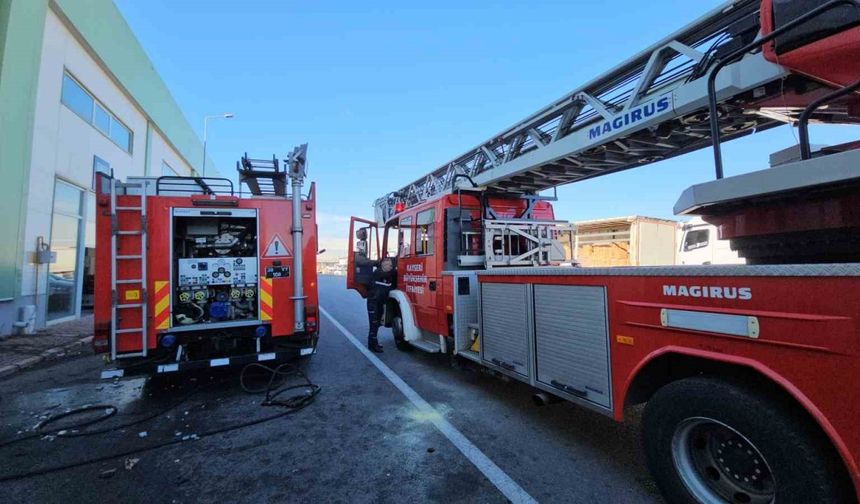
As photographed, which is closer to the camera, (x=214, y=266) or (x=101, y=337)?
(x=101, y=337)

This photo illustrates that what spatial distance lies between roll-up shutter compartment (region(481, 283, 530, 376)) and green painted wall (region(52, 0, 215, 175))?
1218cm

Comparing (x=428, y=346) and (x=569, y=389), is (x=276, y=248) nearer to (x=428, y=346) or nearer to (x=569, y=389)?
(x=428, y=346)

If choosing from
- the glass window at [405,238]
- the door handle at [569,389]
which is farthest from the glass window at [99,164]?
the door handle at [569,389]

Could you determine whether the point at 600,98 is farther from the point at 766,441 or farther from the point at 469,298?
the point at 766,441

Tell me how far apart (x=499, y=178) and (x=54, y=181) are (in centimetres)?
1078

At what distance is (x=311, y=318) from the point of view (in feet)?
18.3

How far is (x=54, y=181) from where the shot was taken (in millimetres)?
9625

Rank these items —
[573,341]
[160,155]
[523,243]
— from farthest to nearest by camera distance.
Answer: [160,155]
[523,243]
[573,341]

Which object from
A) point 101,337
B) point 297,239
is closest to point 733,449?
point 297,239

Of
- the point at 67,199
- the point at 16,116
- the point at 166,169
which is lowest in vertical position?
A: the point at 67,199

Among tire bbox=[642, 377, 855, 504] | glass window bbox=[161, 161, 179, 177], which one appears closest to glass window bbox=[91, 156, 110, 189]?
glass window bbox=[161, 161, 179, 177]

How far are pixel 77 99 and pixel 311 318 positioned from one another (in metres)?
10.7

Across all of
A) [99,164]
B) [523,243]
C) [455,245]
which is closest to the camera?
[455,245]

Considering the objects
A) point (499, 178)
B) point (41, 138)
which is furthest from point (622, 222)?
point (41, 138)
